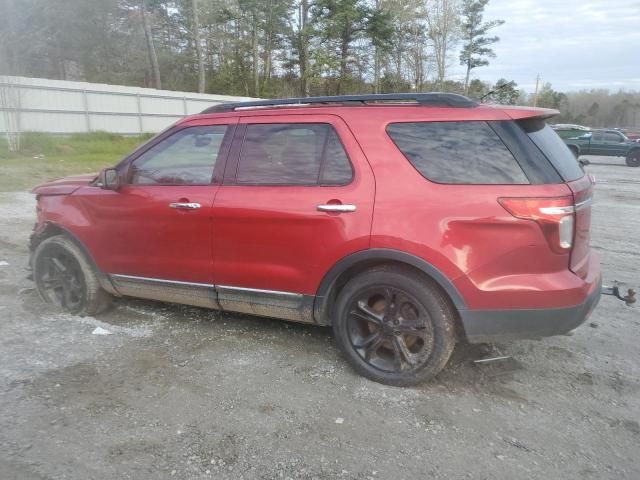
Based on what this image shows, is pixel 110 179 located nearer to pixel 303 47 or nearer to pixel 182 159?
pixel 182 159

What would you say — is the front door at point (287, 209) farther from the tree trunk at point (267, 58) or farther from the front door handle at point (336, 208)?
the tree trunk at point (267, 58)

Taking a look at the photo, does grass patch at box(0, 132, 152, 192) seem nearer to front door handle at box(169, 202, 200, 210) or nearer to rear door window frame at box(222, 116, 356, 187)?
front door handle at box(169, 202, 200, 210)

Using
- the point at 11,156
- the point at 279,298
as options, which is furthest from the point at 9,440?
the point at 11,156

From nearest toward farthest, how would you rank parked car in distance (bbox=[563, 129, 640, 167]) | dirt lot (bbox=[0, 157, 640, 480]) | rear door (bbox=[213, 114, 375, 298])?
dirt lot (bbox=[0, 157, 640, 480])
rear door (bbox=[213, 114, 375, 298])
parked car in distance (bbox=[563, 129, 640, 167])

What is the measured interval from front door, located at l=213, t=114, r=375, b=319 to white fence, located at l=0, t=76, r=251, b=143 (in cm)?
1671

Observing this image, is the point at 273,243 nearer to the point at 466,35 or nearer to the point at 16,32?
the point at 16,32

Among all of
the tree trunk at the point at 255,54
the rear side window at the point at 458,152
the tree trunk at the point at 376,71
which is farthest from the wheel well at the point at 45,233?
the tree trunk at the point at 376,71

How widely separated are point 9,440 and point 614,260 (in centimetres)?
642

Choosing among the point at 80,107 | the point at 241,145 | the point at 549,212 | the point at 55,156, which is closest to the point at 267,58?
the point at 80,107

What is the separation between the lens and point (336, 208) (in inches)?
125

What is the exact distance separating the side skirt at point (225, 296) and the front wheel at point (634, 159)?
24.3 meters

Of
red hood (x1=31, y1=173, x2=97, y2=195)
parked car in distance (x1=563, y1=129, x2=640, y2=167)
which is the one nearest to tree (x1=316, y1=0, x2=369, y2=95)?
parked car in distance (x1=563, y1=129, x2=640, y2=167)

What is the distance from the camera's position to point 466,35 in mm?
52781

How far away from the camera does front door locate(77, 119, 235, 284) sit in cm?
368
